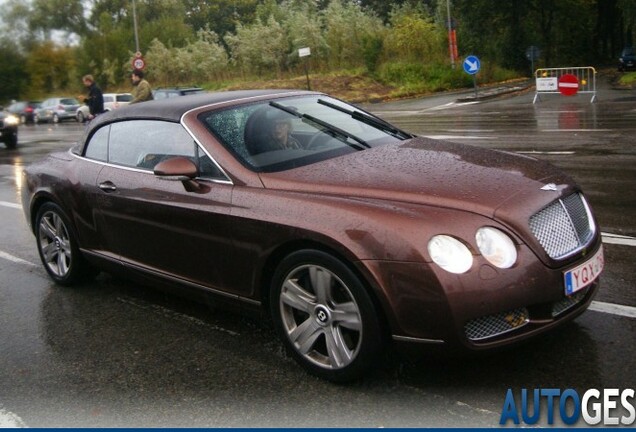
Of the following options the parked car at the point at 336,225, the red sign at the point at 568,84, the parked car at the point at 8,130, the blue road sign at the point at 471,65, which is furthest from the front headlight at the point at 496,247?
the blue road sign at the point at 471,65

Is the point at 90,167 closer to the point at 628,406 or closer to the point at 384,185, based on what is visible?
the point at 384,185

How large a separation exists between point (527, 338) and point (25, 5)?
61.5 meters

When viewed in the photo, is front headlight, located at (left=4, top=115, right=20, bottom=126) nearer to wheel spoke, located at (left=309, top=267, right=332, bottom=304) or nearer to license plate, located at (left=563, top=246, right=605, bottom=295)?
wheel spoke, located at (left=309, top=267, right=332, bottom=304)

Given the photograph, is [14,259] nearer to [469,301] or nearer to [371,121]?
[371,121]

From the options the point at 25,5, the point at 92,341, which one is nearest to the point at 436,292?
the point at 92,341

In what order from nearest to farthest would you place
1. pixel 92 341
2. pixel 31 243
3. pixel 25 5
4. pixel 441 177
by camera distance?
Result: pixel 441 177 < pixel 92 341 < pixel 31 243 < pixel 25 5

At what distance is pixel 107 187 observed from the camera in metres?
5.18

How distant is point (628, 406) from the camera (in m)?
3.38

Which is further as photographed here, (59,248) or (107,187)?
(59,248)

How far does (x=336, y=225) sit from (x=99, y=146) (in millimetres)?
2726

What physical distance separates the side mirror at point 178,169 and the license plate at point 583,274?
2.22m

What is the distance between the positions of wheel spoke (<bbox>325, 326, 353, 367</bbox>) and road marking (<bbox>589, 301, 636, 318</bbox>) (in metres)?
1.85

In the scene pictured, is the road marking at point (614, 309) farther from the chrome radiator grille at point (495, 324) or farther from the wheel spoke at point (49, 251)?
the wheel spoke at point (49, 251)

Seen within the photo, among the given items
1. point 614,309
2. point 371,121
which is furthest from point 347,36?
point 614,309
